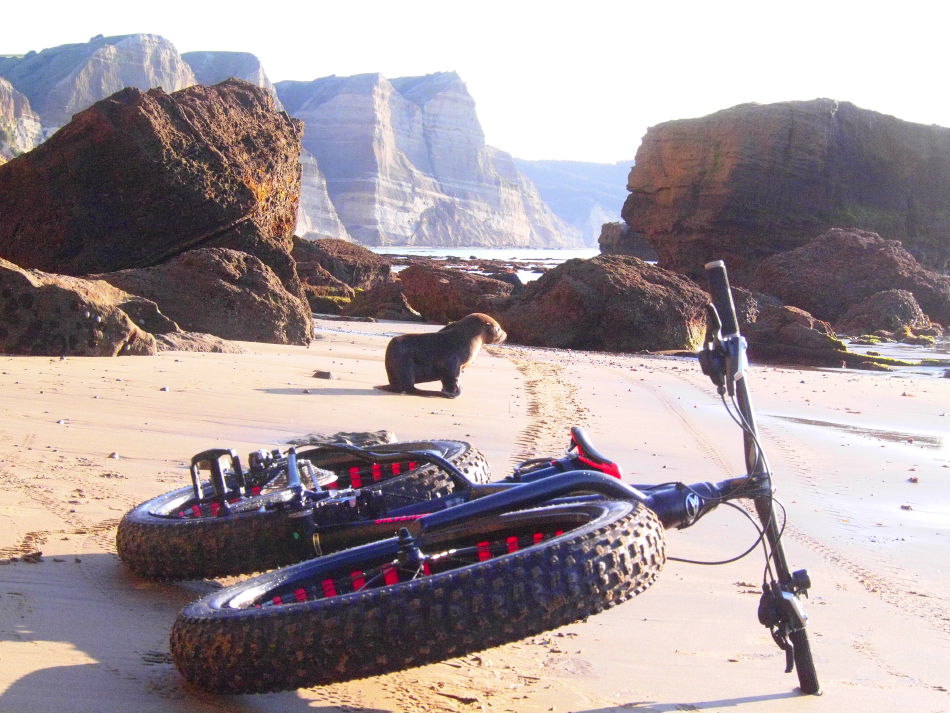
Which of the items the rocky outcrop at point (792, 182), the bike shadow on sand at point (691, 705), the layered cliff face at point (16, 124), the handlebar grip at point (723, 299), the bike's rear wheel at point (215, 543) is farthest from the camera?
the layered cliff face at point (16, 124)

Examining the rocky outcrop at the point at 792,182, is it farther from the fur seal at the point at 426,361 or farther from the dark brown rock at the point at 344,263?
the fur seal at the point at 426,361

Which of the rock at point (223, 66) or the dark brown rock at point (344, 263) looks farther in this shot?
the rock at point (223, 66)

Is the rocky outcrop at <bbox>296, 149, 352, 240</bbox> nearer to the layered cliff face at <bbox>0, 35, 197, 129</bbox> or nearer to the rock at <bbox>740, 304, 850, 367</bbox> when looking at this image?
the layered cliff face at <bbox>0, 35, 197, 129</bbox>

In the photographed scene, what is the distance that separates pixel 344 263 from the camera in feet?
84.8

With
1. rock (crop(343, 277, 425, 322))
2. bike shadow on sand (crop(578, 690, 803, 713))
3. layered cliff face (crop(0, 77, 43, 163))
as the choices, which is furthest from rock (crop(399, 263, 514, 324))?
layered cliff face (crop(0, 77, 43, 163))

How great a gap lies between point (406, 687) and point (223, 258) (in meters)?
10.8

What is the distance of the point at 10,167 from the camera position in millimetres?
15219

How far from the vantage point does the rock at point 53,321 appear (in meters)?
8.83

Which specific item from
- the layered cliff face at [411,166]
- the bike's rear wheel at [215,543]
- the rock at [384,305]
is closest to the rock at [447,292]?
the rock at [384,305]

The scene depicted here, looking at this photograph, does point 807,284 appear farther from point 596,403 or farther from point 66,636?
point 66,636

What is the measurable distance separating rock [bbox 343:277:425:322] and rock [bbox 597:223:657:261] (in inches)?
1269

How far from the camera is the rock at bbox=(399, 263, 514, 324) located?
66.0ft

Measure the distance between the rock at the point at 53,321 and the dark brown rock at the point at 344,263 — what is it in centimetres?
1498

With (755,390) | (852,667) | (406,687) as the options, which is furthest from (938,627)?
(755,390)
